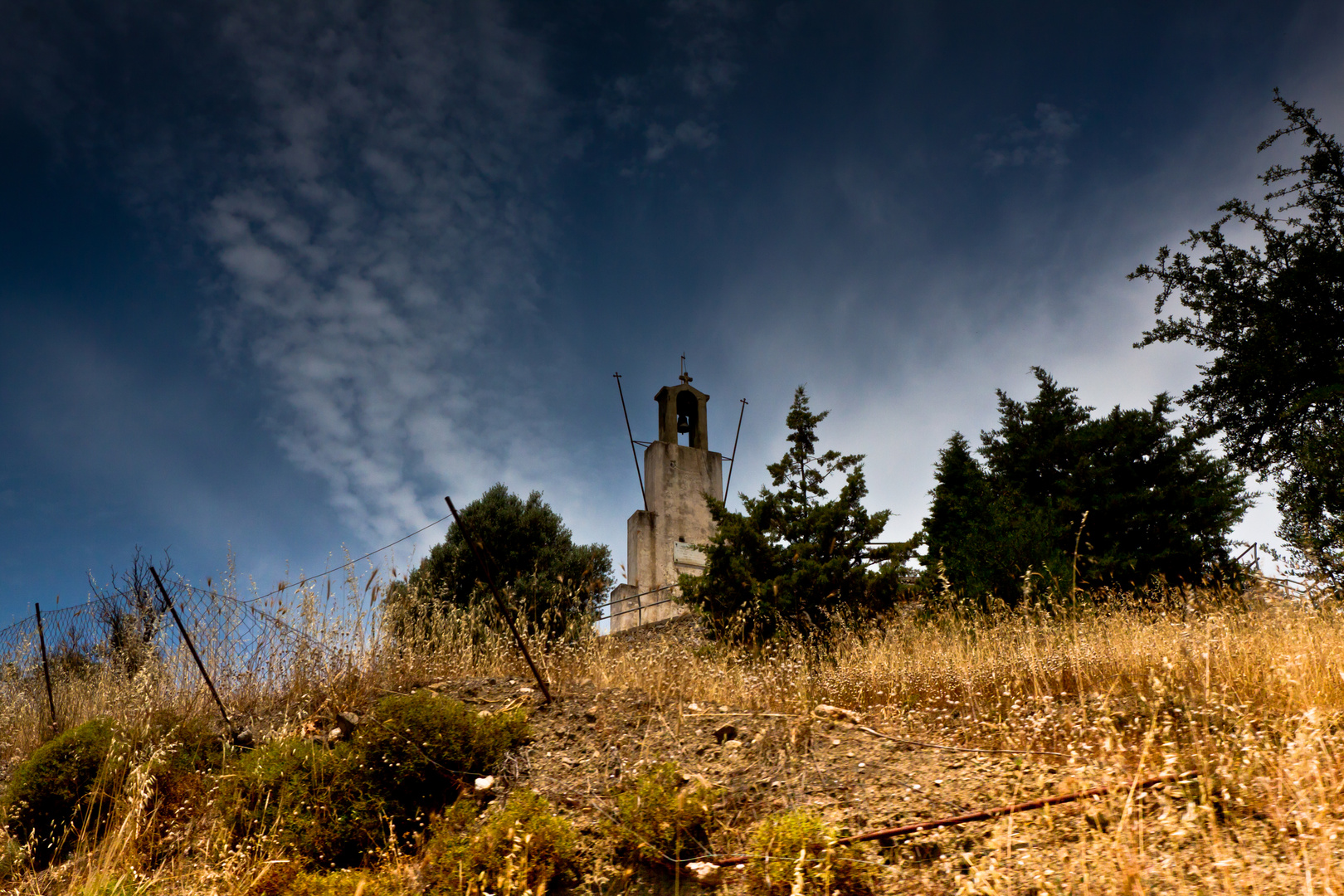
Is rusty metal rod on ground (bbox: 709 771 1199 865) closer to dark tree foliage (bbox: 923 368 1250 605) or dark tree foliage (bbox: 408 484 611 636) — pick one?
dark tree foliage (bbox: 923 368 1250 605)

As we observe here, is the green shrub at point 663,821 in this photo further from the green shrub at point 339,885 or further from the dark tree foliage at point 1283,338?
the dark tree foliage at point 1283,338

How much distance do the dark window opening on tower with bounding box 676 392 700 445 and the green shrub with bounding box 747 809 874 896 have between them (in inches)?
540

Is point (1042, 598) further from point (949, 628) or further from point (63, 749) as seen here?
point (63, 749)

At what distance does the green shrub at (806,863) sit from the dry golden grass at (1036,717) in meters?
0.13

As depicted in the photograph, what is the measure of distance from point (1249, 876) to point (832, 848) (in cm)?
150

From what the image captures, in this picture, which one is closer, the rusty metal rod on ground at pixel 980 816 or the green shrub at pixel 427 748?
the rusty metal rod on ground at pixel 980 816

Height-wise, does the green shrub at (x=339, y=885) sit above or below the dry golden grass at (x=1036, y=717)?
below

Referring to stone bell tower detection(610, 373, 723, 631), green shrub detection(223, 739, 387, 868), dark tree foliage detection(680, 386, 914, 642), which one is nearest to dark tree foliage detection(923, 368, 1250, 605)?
dark tree foliage detection(680, 386, 914, 642)

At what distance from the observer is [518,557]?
657 inches

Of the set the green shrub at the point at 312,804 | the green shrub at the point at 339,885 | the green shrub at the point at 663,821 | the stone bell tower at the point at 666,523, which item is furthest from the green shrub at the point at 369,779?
the stone bell tower at the point at 666,523

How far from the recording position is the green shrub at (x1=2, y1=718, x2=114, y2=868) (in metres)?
5.23

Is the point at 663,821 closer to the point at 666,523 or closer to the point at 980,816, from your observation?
the point at 980,816

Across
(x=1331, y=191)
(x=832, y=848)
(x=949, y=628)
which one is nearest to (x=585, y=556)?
(x=949, y=628)

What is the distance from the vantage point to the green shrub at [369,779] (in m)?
4.29
